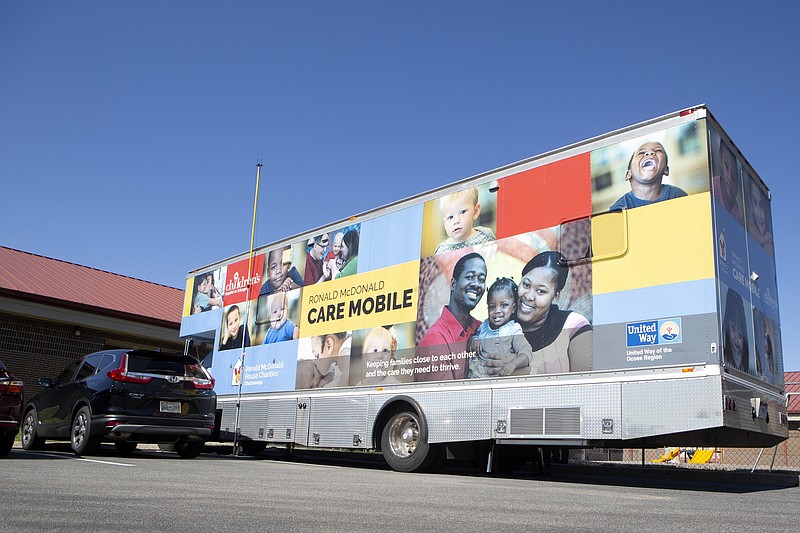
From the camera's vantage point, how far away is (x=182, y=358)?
11555 mm

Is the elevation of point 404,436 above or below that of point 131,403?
below

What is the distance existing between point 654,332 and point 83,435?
26.4ft

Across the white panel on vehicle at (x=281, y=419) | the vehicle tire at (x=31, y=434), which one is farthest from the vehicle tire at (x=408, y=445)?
the vehicle tire at (x=31, y=434)

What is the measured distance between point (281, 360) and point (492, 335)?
4732 millimetres

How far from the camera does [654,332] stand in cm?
806

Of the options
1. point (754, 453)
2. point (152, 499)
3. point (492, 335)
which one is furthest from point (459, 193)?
point (754, 453)

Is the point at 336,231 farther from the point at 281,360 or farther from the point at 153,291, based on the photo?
the point at 153,291

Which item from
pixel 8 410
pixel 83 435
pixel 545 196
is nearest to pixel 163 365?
pixel 83 435

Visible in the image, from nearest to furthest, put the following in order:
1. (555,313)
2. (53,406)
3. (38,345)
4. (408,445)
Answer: (555,313), (408,445), (53,406), (38,345)

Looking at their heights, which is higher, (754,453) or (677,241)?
(677,241)

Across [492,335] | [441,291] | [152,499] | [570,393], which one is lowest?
[152,499]

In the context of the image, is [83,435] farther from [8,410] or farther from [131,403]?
[8,410]

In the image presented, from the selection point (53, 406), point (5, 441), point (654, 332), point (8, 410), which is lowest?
point (5, 441)

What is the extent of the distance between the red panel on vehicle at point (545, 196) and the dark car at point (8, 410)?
640 centimetres
